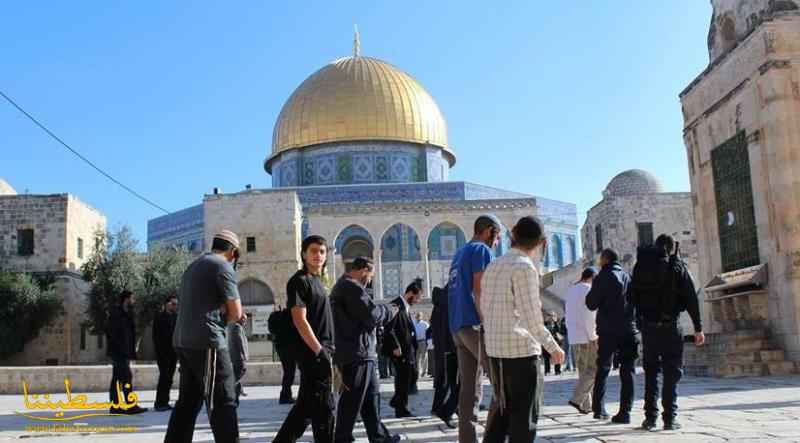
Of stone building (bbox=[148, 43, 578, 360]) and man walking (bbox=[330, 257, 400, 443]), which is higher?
stone building (bbox=[148, 43, 578, 360])

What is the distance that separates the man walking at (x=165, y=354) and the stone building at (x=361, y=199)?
19.0m

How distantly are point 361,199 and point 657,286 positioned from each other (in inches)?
1222

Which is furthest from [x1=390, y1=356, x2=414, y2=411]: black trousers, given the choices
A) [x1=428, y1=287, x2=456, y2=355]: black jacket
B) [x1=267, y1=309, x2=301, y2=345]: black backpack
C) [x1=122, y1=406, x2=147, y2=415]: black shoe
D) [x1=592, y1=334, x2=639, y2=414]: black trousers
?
[x1=122, y1=406, x2=147, y2=415]: black shoe

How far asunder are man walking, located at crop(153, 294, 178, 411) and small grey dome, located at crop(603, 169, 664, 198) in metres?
25.7

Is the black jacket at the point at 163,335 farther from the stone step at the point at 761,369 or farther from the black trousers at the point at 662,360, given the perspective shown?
the stone step at the point at 761,369

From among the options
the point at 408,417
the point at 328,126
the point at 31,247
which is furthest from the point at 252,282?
the point at 408,417

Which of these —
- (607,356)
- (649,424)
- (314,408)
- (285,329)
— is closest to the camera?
(314,408)

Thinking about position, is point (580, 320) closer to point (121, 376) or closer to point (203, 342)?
point (203, 342)

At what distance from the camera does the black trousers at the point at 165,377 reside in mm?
8875

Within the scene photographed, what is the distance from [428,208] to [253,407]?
25777mm

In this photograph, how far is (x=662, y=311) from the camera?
6.07 meters

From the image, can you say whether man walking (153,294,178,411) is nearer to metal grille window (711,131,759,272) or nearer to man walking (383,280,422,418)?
man walking (383,280,422,418)

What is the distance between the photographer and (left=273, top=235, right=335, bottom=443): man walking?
4578 millimetres

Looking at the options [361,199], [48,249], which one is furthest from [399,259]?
[48,249]
